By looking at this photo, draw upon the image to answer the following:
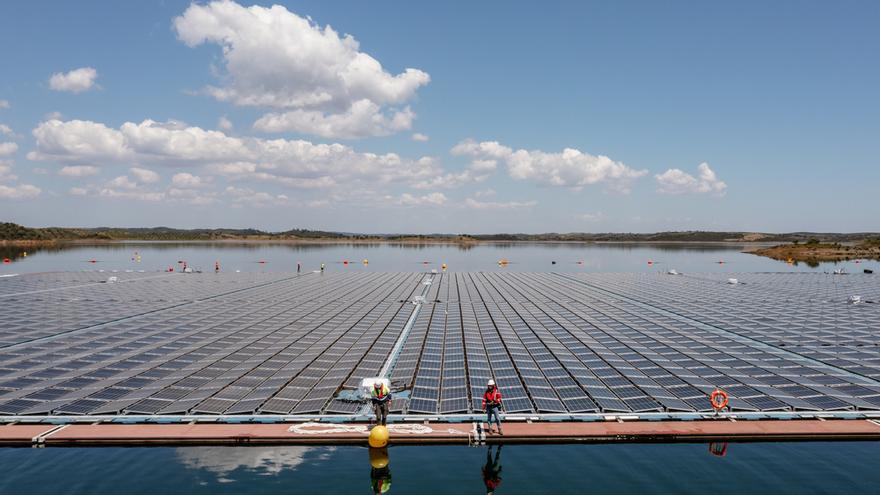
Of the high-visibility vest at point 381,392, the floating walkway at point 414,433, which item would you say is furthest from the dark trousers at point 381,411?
the floating walkway at point 414,433

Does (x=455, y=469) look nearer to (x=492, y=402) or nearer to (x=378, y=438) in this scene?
(x=492, y=402)

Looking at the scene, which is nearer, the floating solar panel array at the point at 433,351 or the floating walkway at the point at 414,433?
the floating walkway at the point at 414,433

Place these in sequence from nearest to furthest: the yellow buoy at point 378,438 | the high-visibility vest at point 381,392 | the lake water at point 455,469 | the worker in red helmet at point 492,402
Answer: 1. the lake water at point 455,469
2. the yellow buoy at point 378,438
3. the worker in red helmet at point 492,402
4. the high-visibility vest at point 381,392

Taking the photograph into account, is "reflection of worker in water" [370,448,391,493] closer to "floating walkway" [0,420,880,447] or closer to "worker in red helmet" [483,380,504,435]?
"floating walkway" [0,420,880,447]

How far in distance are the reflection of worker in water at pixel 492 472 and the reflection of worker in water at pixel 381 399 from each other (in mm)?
4613

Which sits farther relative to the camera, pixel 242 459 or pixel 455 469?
pixel 242 459

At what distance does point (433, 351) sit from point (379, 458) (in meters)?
15.1

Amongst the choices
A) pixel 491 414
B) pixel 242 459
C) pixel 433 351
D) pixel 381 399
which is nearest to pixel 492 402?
pixel 491 414

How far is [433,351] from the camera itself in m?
33.4

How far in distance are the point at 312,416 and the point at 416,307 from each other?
33.4 metres

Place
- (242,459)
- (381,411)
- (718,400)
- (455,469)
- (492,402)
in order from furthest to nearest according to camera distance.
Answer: (718,400)
(381,411)
(492,402)
(242,459)
(455,469)

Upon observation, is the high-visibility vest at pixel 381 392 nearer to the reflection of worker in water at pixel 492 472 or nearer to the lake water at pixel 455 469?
the lake water at pixel 455 469

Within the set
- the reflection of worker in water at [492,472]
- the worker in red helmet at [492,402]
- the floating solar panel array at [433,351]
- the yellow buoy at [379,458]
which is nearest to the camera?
the reflection of worker in water at [492,472]

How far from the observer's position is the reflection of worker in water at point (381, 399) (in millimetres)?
19438
